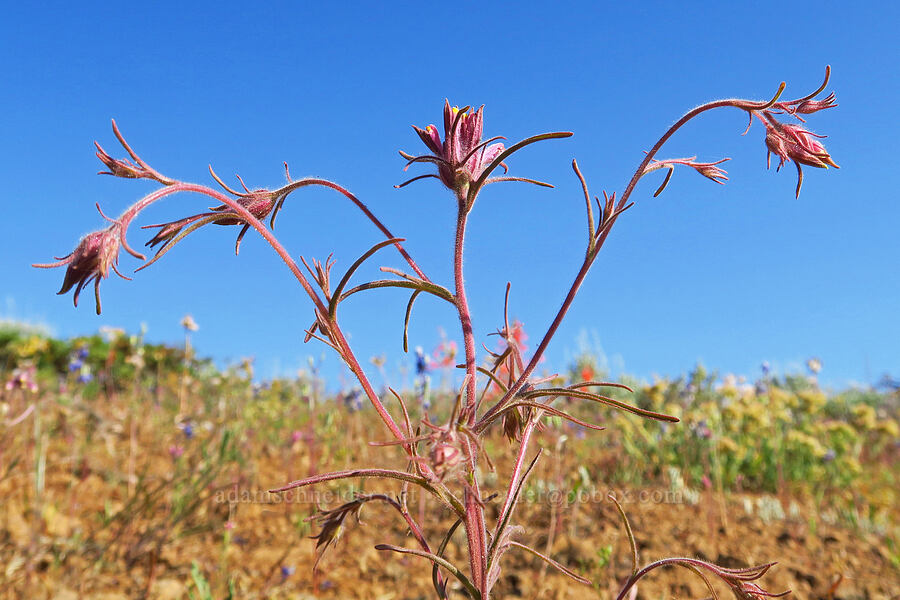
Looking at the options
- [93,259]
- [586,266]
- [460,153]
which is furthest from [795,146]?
[93,259]

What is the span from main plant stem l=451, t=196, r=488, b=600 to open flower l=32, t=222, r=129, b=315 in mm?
737

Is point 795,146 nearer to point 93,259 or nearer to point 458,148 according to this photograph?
point 458,148

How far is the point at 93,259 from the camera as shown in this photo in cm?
132

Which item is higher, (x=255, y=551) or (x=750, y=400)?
(x=750, y=400)

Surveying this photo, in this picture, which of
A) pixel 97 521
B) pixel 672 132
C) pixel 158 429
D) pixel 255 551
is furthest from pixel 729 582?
pixel 158 429

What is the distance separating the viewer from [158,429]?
18.3 feet

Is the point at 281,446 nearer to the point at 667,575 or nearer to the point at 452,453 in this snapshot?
the point at 667,575

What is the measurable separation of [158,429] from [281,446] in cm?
108

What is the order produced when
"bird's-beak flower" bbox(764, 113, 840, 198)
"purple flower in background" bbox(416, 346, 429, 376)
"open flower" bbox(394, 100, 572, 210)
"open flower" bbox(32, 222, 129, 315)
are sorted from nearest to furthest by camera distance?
"open flower" bbox(32, 222, 129, 315)
"open flower" bbox(394, 100, 572, 210)
"bird's-beak flower" bbox(764, 113, 840, 198)
"purple flower in background" bbox(416, 346, 429, 376)

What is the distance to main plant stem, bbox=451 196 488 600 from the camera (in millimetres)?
1361

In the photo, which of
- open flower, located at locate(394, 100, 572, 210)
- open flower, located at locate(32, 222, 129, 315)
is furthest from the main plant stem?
open flower, located at locate(32, 222, 129, 315)

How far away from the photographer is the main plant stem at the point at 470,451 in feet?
4.47

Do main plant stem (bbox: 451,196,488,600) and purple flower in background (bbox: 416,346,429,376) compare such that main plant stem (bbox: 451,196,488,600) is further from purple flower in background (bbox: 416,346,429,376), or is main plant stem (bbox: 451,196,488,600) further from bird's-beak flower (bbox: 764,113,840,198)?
purple flower in background (bbox: 416,346,429,376)

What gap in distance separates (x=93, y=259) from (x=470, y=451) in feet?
2.82
